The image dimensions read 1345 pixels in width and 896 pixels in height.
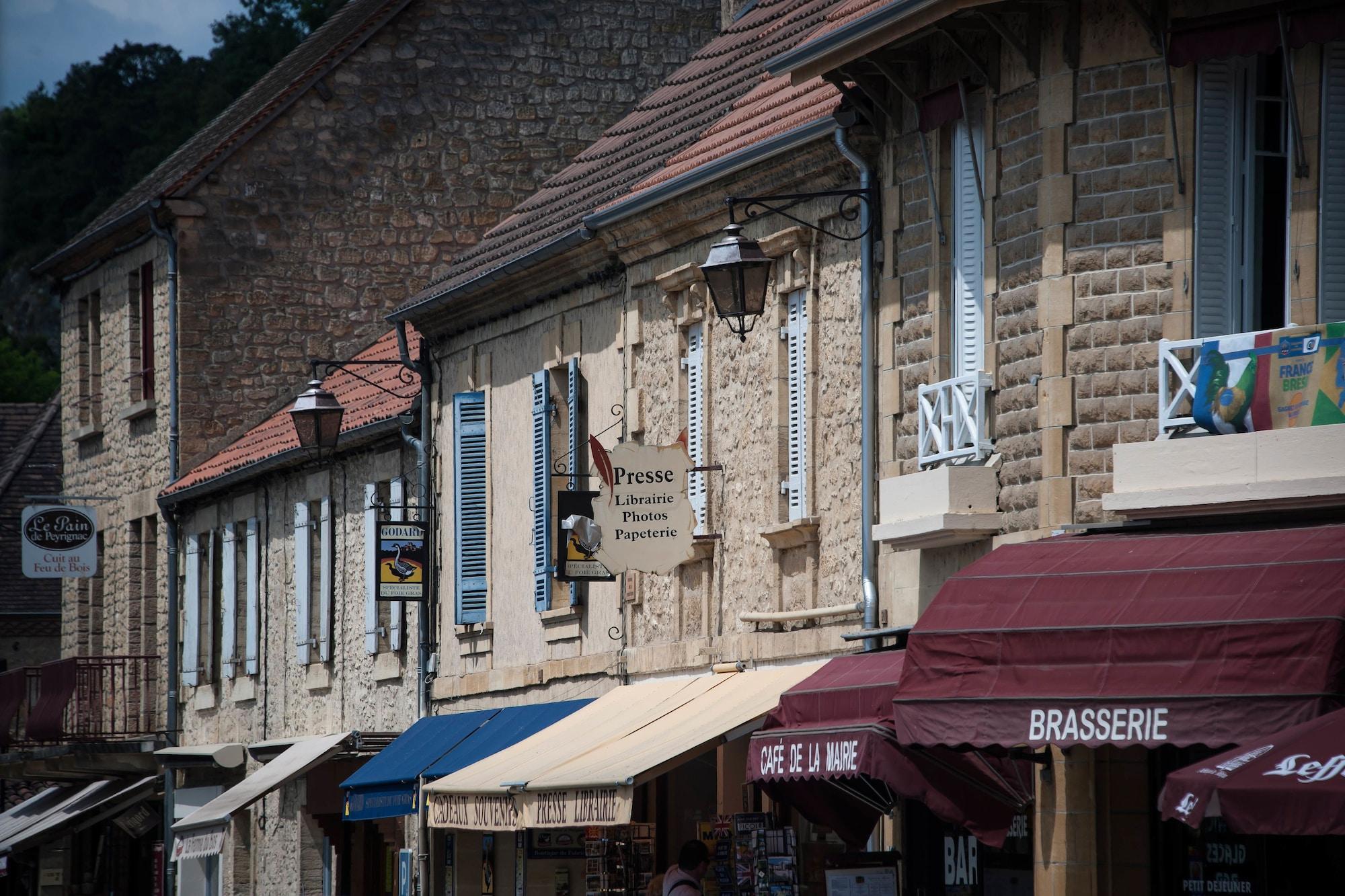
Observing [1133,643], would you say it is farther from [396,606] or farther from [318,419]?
[396,606]

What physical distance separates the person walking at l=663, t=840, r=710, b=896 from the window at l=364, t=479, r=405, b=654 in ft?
25.8

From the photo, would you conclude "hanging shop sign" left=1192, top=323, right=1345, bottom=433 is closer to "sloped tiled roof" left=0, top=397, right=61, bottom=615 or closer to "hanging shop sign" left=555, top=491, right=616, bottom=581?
"hanging shop sign" left=555, top=491, right=616, bottom=581

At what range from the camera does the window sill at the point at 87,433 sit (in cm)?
3241

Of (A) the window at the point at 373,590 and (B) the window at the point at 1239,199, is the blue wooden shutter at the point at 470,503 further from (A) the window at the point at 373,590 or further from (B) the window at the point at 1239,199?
(B) the window at the point at 1239,199

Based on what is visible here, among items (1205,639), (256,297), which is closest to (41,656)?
(256,297)

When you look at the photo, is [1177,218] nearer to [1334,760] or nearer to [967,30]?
[967,30]

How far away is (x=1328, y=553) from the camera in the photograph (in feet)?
34.6

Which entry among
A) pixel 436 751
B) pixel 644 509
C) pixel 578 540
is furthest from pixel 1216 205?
pixel 436 751

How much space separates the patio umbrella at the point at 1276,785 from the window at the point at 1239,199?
2840mm

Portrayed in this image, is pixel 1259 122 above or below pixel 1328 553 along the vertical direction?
above

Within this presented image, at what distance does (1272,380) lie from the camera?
451 inches

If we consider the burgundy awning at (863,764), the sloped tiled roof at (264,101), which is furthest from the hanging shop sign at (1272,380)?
the sloped tiled roof at (264,101)

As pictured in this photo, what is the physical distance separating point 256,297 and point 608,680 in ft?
39.3

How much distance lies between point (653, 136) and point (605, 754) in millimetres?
6352
